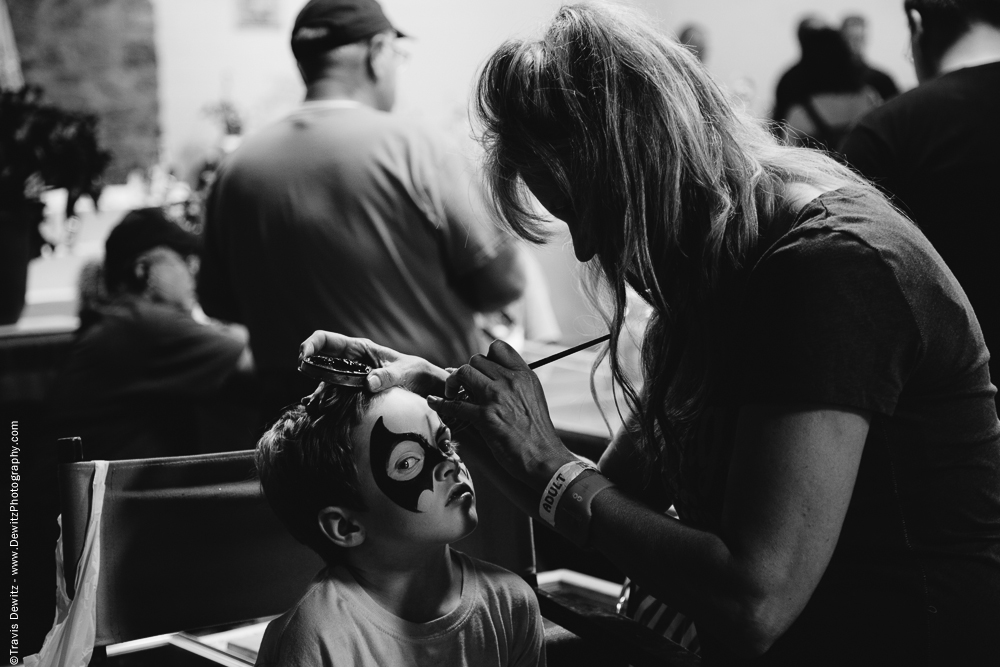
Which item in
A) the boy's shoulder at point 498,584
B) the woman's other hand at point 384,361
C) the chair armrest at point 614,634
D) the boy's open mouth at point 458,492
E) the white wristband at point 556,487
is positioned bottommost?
the chair armrest at point 614,634

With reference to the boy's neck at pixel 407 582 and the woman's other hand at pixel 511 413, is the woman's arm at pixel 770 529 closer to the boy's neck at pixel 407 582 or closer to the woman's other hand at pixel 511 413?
the woman's other hand at pixel 511 413

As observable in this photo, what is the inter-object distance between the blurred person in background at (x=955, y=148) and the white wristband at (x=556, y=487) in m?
1.01

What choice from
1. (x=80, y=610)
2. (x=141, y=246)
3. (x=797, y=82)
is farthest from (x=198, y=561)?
(x=797, y=82)

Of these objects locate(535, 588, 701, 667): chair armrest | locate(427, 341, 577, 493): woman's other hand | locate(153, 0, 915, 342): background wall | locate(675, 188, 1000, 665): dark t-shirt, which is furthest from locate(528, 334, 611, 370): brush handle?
locate(153, 0, 915, 342): background wall

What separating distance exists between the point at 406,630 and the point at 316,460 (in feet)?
0.72

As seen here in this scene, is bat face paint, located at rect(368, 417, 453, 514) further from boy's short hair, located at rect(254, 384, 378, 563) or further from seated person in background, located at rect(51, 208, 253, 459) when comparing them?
seated person in background, located at rect(51, 208, 253, 459)

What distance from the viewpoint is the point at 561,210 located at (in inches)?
42.3

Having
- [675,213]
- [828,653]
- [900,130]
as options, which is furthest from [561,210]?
[900,130]

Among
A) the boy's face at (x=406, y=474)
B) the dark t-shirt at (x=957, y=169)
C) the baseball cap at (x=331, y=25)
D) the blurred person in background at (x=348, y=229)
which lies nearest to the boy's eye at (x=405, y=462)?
the boy's face at (x=406, y=474)

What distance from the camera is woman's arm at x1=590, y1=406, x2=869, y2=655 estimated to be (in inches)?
36.1

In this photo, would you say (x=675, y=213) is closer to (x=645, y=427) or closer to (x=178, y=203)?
(x=645, y=427)

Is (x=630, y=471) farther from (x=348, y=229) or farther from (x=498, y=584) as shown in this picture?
(x=348, y=229)

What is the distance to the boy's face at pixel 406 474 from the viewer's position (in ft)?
3.71

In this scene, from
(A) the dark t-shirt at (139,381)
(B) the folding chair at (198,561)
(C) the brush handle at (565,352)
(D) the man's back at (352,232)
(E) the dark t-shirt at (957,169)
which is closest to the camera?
(C) the brush handle at (565,352)
